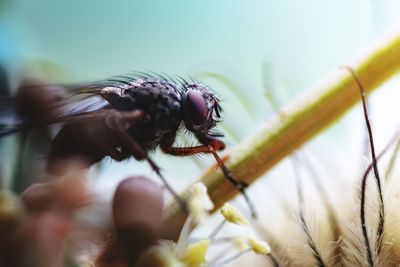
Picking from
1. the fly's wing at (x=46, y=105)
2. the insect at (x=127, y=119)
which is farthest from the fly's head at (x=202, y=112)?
the fly's wing at (x=46, y=105)

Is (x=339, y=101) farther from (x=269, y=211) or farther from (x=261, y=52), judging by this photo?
(x=261, y=52)

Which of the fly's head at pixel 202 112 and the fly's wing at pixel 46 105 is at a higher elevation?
the fly's head at pixel 202 112

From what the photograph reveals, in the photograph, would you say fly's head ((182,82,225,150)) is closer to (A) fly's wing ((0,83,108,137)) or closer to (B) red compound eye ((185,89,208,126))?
(B) red compound eye ((185,89,208,126))

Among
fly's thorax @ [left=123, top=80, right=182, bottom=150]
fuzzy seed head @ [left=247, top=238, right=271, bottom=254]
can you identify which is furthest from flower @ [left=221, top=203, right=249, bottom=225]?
fly's thorax @ [left=123, top=80, right=182, bottom=150]

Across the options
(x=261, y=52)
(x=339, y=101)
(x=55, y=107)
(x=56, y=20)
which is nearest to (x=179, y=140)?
(x=55, y=107)

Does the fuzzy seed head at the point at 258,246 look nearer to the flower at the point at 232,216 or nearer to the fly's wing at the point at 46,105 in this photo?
the flower at the point at 232,216

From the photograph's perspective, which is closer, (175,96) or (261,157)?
(175,96)

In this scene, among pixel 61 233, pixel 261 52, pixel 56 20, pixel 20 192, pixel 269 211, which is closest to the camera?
pixel 61 233

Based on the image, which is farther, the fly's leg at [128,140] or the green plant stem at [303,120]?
the green plant stem at [303,120]
